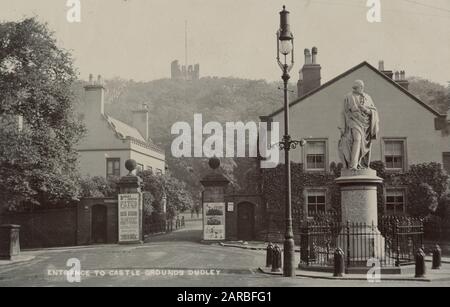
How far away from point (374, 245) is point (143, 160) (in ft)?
92.7

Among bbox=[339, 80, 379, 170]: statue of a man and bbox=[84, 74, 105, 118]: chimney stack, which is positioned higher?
bbox=[84, 74, 105, 118]: chimney stack

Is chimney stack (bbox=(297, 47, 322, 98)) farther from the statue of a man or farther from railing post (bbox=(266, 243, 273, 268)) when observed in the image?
railing post (bbox=(266, 243, 273, 268))

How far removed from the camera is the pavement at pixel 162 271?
13883 millimetres

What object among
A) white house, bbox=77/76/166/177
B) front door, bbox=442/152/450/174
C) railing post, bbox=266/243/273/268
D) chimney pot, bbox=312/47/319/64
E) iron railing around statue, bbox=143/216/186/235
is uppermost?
chimney pot, bbox=312/47/319/64

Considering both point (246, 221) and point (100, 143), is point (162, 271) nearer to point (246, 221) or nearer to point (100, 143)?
point (246, 221)

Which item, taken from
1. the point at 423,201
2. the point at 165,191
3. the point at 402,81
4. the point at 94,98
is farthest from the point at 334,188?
the point at 94,98

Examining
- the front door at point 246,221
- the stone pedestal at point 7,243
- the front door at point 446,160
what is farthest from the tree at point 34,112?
the front door at point 446,160

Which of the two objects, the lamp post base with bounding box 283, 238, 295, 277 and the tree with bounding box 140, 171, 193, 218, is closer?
the lamp post base with bounding box 283, 238, 295, 277

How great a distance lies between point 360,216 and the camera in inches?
623

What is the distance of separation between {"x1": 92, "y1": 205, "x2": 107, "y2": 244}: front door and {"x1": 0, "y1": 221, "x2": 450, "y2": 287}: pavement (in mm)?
4475

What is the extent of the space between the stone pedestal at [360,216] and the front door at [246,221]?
14.4 metres

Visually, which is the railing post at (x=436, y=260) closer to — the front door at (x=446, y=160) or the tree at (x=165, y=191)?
the front door at (x=446, y=160)

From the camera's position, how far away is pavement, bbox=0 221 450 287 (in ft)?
45.5

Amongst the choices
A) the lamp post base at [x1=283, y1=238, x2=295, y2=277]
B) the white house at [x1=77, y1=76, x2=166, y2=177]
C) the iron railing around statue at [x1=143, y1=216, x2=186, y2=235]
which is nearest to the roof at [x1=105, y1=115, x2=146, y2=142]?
the white house at [x1=77, y1=76, x2=166, y2=177]
